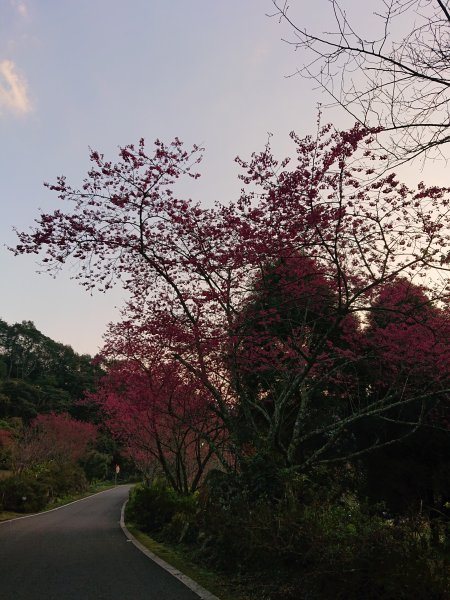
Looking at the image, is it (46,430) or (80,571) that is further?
(46,430)

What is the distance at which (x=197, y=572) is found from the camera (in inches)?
300

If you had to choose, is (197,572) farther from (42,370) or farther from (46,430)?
(42,370)

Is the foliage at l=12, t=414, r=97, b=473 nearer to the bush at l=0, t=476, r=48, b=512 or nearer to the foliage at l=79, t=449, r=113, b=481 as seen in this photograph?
the foliage at l=79, t=449, r=113, b=481

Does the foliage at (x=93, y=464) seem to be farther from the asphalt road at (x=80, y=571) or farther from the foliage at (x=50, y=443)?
the asphalt road at (x=80, y=571)

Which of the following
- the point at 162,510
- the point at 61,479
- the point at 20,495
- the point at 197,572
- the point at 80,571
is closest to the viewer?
the point at 197,572

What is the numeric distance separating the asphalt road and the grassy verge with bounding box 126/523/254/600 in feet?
1.04

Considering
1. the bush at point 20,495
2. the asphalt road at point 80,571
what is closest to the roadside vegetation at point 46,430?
the bush at point 20,495

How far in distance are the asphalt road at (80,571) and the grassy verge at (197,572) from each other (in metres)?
0.32

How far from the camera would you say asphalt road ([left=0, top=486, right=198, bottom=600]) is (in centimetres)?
636

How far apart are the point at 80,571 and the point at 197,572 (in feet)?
6.56

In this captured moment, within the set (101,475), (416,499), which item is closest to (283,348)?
(416,499)

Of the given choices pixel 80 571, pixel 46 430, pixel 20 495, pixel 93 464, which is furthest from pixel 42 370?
pixel 80 571

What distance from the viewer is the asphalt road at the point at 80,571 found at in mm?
6359

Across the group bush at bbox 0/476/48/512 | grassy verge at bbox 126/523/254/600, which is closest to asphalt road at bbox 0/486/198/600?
grassy verge at bbox 126/523/254/600
